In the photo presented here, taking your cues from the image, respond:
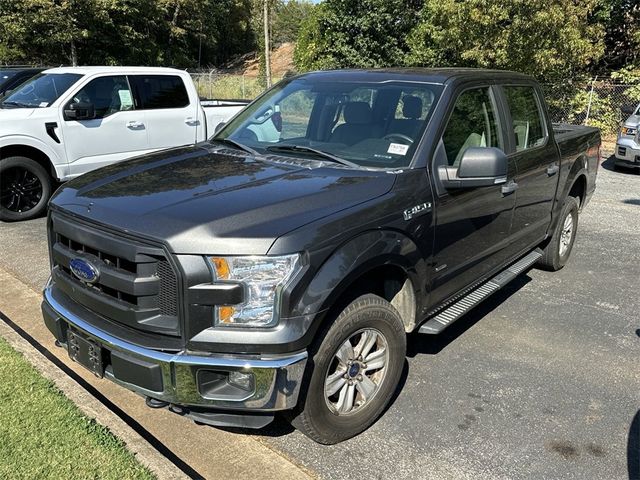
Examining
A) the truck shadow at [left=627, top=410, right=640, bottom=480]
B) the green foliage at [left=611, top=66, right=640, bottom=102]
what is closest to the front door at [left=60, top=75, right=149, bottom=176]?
the truck shadow at [left=627, top=410, right=640, bottom=480]

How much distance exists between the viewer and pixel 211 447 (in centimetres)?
291

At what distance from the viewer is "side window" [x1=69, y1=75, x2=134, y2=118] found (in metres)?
7.57

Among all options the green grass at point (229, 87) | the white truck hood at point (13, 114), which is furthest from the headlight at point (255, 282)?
the green grass at point (229, 87)

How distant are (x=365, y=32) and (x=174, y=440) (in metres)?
25.9

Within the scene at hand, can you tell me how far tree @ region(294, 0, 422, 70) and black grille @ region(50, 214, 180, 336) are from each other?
24.5 meters

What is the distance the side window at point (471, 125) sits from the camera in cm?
357

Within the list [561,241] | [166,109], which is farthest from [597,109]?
[166,109]

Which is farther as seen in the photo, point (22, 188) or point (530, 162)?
point (22, 188)

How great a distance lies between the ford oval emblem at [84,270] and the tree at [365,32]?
24.4 meters

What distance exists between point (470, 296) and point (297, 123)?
1726 mm

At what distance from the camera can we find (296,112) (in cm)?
400

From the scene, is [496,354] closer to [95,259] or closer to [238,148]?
[238,148]

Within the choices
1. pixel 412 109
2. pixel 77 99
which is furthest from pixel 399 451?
pixel 77 99

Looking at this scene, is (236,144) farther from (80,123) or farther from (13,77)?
(13,77)
